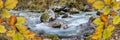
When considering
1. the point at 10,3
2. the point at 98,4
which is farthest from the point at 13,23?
the point at 98,4

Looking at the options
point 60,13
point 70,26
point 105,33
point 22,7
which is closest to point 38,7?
point 22,7

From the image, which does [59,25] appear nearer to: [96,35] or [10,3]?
[96,35]

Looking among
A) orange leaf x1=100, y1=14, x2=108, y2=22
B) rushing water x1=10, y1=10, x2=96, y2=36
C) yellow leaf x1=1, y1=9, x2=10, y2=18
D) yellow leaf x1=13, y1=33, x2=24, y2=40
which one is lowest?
rushing water x1=10, y1=10, x2=96, y2=36

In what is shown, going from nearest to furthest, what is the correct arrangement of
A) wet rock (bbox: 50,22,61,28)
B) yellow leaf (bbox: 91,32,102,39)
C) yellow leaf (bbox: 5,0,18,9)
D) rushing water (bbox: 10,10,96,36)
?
1. yellow leaf (bbox: 5,0,18,9)
2. yellow leaf (bbox: 91,32,102,39)
3. rushing water (bbox: 10,10,96,36)
4. wet rock (bbox: 50,22,61,28)

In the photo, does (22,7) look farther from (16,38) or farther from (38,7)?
(16,38)

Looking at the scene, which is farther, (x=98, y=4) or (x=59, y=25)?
(x=59, y=25)

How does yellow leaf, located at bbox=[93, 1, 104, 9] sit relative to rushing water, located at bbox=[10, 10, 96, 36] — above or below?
above

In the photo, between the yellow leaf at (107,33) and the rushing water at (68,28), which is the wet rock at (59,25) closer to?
the rushing water at (68,28)

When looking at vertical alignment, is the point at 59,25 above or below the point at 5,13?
below

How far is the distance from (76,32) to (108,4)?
4346 mm

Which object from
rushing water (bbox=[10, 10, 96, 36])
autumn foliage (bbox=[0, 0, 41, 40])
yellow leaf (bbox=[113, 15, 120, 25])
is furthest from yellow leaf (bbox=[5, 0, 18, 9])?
rushing water (bbox=[10, 10, 96, 36])

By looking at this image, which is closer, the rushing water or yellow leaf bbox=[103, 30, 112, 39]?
yellow leaf bbox=[103, 30, 112, 39]

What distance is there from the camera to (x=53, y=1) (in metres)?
9.43

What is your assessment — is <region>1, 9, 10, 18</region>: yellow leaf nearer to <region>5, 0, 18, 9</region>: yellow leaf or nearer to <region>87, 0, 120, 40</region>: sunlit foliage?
<region>5, 0, 18, 9</region>: yellow leaf
